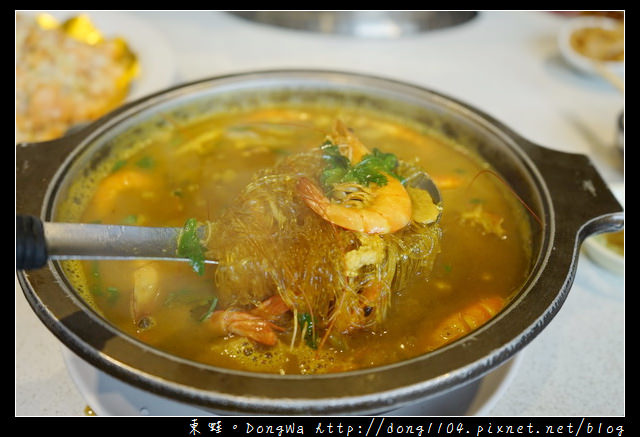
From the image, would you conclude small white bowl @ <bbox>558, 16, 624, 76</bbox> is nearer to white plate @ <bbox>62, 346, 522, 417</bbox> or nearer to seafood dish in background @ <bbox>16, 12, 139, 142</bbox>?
white plate @ <bbox>62, 346, 522, 417</bbox>

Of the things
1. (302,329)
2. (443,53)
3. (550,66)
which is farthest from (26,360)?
(550,66)

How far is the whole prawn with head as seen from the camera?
Answer: 1.53m

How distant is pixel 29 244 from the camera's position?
1243 mm

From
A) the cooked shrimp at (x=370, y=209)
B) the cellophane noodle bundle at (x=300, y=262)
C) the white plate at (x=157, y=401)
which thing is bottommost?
the white plate at (x=157, y=401)

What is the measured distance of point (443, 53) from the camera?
146 inches

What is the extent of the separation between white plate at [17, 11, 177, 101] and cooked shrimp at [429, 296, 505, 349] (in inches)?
81.7

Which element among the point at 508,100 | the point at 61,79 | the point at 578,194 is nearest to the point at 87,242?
the point at 578,194

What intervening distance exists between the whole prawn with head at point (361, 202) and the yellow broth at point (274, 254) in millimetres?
292

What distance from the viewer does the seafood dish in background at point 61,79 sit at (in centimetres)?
282

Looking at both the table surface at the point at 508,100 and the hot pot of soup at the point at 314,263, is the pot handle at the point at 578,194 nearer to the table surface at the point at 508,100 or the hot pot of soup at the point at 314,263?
the hot pot of soup at the point at 314,263

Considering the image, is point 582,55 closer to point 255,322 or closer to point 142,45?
point 142,45

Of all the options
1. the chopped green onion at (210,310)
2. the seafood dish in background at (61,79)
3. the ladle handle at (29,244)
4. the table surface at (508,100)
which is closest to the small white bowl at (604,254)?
the table surface at (508,100)

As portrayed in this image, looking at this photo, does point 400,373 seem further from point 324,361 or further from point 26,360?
point 26,360

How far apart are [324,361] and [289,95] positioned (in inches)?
55.0
